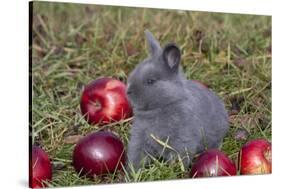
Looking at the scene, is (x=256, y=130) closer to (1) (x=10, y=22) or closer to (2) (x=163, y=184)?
(2) (x=163, y=184)

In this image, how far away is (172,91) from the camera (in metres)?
3.42

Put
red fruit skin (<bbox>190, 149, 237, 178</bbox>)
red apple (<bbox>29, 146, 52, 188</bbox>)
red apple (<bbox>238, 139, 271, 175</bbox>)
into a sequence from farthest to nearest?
red apple (<bbox>238, 139, 271, 175</bbox>) → red fruit skin (<bbox>190, 149, 237, 178</bbox>) → red apple (<bbox>29, 146, 52, 188</bbox>)

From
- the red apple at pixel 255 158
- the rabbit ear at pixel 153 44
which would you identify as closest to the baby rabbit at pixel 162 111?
the rabbit ear at pixel 153 44

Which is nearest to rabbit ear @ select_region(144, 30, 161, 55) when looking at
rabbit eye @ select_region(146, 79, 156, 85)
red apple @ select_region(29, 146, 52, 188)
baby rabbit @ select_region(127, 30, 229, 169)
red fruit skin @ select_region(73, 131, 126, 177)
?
baby rabbit @ select_region(127, 30, 229, 169)

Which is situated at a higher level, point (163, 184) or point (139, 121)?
point (139, 121)

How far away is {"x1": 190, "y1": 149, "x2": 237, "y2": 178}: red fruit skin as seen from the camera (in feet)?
11.6

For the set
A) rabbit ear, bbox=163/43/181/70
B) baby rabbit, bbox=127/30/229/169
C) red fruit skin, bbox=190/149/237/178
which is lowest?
red fruit skin, bbox=190/149/237/178

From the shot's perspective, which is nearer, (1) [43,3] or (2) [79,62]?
(1) [43,3]

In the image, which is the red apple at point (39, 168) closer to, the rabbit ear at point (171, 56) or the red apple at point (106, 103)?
the red apple at point (106, 103)

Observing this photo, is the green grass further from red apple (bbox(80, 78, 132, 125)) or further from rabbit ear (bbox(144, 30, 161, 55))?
rabbit ear (bbox(144, 30, 161, 55))

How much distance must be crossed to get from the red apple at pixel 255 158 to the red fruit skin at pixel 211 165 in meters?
0.12

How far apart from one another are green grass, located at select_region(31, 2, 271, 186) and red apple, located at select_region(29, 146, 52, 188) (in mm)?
126
